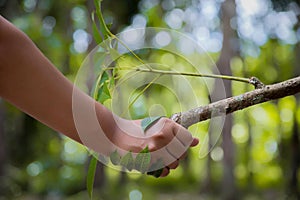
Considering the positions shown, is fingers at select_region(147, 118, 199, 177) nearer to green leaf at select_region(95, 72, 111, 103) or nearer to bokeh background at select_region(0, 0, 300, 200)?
green leaf at select_region(95, 72, 111, 103)

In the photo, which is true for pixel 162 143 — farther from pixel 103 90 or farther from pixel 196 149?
pixel 196 149

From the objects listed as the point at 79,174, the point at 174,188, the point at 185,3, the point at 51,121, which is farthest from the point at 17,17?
the point at 51,121

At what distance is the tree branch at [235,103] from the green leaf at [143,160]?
0.13 ft

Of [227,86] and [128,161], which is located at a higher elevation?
[128,161]

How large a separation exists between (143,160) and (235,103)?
86 millimetres

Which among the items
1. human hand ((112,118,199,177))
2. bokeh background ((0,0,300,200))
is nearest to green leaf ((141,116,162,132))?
human hand ((112,118,199,177))

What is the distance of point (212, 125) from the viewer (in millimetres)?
397

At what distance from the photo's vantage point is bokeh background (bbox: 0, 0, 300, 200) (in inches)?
124

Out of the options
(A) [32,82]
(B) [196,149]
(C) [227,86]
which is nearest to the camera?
(A) [32,82]

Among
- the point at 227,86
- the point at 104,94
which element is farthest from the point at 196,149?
the point at 104,94

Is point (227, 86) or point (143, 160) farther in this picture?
point (227, 86)

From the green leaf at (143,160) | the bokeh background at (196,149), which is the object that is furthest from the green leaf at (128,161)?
the bokeh background at (196,149)

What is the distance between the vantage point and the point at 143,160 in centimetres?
37

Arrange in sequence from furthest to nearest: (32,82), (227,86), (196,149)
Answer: (196,149) < (227,86) < (32,82)
